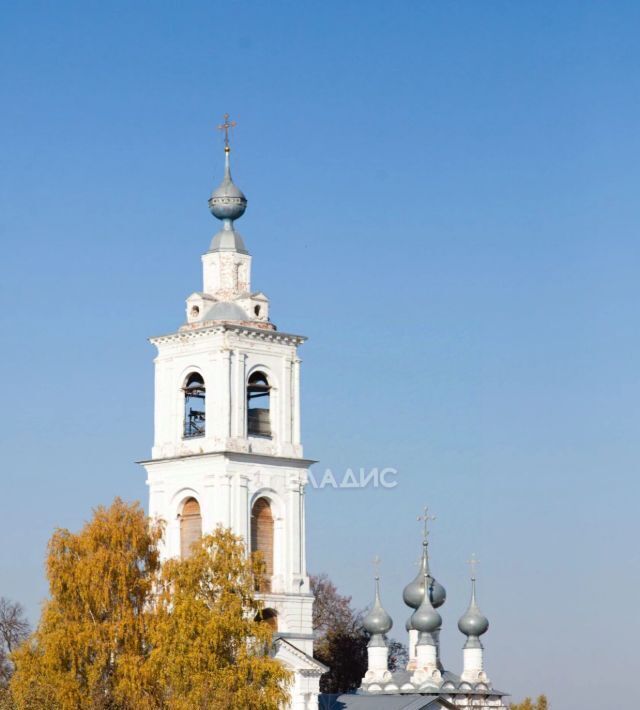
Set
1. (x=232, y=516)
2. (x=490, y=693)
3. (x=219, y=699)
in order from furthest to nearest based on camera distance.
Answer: (x=490, y=693), (x=232, y=516), (x=219, y=699)

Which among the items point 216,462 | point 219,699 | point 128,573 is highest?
point 216,462

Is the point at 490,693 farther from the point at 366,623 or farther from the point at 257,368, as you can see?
the point at 257,368

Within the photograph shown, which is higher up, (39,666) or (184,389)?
(184,389)

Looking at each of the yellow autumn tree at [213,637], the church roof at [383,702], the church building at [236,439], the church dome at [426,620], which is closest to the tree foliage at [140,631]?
the yellow autumn tree at [213,637]

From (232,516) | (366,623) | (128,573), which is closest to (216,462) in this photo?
(232,516)

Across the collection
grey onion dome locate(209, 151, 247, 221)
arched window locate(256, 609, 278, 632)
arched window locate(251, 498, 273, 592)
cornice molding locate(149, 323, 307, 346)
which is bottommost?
arched window locate(256, 609, 278, 632)

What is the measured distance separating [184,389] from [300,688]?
8441 mm

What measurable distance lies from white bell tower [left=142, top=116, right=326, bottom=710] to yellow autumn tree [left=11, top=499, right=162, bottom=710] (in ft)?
13.3

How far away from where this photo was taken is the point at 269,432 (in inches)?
2480

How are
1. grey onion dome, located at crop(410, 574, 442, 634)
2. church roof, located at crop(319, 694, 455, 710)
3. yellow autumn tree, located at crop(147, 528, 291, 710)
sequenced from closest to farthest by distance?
yellow autumn tree, located at crop(147, 528, 291, 710), church roof, located at crop(319, 694, 455, 710), grey onion dome, located at crop(410, 574, 442, 634)

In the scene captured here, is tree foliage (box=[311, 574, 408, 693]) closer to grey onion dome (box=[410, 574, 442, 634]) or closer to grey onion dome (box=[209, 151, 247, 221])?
grey onion dome (box=[410, 574, 442, 634])

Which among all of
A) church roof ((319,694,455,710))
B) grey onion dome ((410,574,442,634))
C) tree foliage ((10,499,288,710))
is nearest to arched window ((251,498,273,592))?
tree foliage ((10,499,288,710))

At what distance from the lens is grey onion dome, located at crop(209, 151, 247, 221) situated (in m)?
63.9

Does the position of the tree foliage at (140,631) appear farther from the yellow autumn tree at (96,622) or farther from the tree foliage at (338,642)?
the tree foliage at (338,642)
